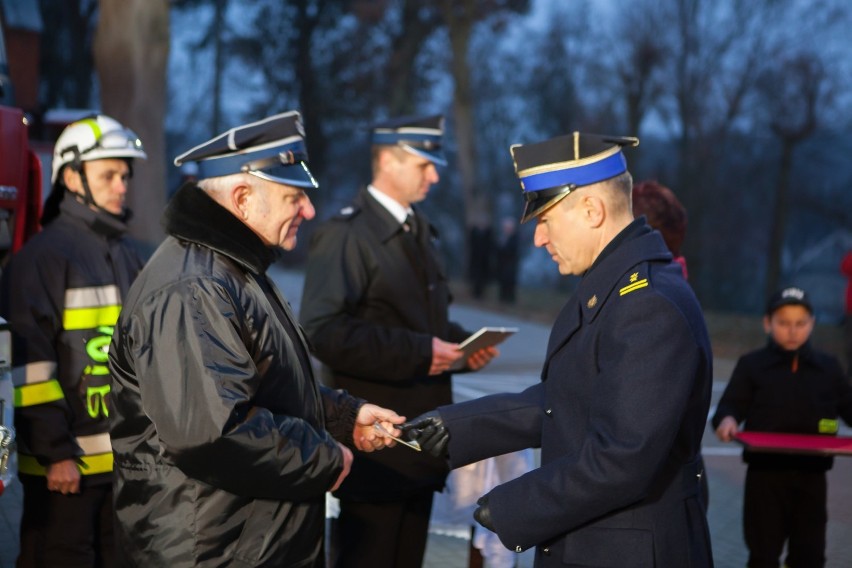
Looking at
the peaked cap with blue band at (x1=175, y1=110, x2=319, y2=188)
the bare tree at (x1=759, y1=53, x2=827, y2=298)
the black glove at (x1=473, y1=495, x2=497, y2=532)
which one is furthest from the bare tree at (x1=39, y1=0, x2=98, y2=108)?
the black glove at (x1=473, y1=495, x2=497, y2=532)

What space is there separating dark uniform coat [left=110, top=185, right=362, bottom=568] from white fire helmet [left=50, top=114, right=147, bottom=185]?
1.68m

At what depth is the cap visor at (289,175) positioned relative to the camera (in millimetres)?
3420

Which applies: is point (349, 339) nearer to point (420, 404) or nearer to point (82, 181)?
point (420, 404)

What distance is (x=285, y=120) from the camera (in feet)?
11.8

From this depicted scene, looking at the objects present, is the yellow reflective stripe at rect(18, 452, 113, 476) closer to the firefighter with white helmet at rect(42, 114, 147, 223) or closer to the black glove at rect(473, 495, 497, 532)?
the firefighter with white helmet at rect(42, 114, 147, 223)

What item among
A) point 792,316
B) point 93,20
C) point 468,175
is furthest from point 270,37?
point 792,316

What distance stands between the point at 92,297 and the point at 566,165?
2.24 meters

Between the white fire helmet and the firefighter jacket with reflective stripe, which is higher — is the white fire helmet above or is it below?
above

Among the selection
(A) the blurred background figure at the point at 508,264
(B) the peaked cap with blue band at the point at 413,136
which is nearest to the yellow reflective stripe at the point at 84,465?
(B) the peaked cap with blue band at the point at 413,136

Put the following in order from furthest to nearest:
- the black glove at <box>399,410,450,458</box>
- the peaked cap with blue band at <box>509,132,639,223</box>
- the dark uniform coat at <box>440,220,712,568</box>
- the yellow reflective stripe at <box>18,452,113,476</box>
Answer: the yellow reflective stripe at <box>18,452,113,476</box> → the black glove at <box>399,410,450,458</box> → the peaked cap with blue band at <box>509,132,639,223</box> → the dark uniform coat at <box>440,220,712,568</box>

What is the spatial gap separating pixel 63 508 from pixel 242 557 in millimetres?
1661

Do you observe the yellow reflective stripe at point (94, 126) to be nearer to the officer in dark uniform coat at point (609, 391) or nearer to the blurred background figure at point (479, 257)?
the officer in dark uniform coat at point (609, 391)

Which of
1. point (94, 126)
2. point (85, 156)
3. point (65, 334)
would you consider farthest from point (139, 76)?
point (65, 334)

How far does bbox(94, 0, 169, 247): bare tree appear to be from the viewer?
37.9ft
